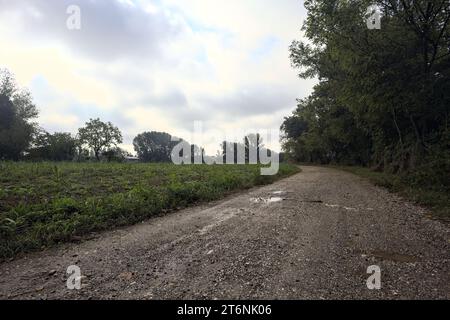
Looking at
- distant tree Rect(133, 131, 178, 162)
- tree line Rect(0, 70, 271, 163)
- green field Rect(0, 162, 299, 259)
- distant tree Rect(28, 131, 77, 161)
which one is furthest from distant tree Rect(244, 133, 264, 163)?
green field Rect(0, 162, 299, 259)

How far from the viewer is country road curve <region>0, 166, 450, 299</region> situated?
2.80 m

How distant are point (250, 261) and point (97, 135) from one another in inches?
2738

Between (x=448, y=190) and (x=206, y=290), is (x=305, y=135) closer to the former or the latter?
(x=448, y=190)

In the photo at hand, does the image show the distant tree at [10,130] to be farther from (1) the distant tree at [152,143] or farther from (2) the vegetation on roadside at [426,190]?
(1) the distant tree at [152,143]

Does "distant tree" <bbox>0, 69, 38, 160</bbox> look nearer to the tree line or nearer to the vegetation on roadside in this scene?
the tree line

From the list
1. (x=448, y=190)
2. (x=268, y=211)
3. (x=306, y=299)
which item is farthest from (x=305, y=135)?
(x=306, y=299)

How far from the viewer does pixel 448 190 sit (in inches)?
347

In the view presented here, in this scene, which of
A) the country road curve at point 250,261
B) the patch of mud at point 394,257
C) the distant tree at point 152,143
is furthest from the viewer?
the distant tree at point 152,143

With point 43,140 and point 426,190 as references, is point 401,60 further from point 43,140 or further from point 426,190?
point 43,140

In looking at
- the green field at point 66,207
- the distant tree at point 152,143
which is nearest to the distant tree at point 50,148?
the green field at point 66,207

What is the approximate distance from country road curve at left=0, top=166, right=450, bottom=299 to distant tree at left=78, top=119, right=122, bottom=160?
217 feet

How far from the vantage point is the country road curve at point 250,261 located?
2.80 metres

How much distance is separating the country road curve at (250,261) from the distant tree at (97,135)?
66.1 m

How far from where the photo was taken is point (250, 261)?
3510 mm
